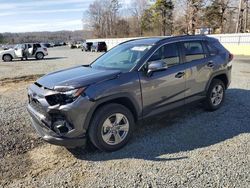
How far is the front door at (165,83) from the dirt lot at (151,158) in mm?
563

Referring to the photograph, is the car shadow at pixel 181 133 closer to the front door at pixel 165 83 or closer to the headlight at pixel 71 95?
the front door at pixel 165 83

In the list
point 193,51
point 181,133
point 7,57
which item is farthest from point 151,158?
point 7,57

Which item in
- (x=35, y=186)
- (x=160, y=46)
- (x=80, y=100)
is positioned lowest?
(x=35, y=186)

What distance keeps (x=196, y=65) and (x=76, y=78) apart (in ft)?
8.24

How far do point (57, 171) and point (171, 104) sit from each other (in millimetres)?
2345

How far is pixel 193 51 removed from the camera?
5.41 meters

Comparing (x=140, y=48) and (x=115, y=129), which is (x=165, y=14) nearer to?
(x=140, y=48)

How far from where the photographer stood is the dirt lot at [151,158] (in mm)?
3408

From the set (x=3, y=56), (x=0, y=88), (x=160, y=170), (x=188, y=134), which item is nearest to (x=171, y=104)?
(x=188, y=134)

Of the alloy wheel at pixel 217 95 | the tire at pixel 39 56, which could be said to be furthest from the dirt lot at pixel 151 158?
the tire at pixel 39 56

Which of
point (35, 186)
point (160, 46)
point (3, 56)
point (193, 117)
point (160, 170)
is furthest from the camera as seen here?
point (3, 56)

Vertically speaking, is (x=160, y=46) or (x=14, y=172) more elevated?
(x=160, y=46)

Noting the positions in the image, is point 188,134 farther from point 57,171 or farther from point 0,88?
point 0,88

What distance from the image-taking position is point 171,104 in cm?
491
